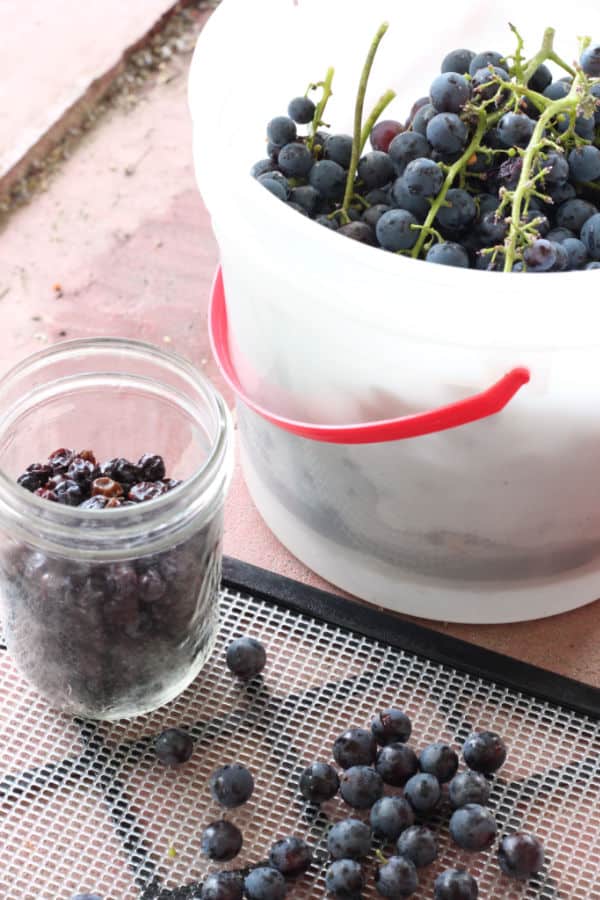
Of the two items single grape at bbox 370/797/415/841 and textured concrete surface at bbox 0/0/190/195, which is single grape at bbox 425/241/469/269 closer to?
single grape at bbox 370/797/415/841

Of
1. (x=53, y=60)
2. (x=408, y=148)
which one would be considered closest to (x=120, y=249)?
(x=53, y=60)

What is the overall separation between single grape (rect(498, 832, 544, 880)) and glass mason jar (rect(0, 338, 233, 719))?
27cm

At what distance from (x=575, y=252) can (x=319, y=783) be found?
1.40 feet

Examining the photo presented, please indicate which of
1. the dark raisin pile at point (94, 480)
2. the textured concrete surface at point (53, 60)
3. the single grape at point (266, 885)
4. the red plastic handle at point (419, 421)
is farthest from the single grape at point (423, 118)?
the textured concrete surface at point (53, 60)

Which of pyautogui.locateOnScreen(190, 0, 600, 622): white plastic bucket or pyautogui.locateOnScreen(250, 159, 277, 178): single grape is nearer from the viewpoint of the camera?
pyautogui.locateOnScreen(190, 0, 600, 622): white plastic bucket

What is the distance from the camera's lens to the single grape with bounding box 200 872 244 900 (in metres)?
0.79

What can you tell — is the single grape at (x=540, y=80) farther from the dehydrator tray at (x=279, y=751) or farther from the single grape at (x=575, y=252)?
the dehydrator tray at (x=279, y=751)

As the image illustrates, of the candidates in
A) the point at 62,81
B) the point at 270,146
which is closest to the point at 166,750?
the point at 270,146

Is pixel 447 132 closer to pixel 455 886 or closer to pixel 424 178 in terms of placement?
pixel 424 178

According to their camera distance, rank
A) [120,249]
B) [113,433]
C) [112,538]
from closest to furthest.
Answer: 1. [112,538]
2. [113,433]
3. [120,249]

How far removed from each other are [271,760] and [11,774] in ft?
0.64

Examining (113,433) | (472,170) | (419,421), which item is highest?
(472,170)

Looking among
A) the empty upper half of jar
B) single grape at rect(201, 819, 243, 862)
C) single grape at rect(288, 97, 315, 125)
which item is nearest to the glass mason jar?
the empty upper half of jar

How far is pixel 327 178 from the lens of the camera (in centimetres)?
92
